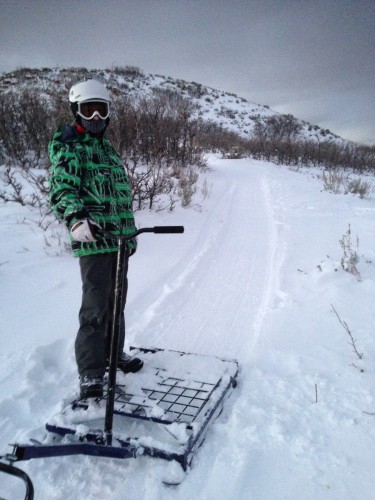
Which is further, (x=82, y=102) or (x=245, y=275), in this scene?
(x=245, y=275)

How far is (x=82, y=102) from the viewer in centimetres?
231

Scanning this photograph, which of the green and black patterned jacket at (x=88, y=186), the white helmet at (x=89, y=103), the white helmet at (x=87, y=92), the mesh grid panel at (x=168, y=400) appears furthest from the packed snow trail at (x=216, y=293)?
the white helmet at (x=87, y=92)

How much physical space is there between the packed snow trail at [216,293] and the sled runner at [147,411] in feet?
1.10

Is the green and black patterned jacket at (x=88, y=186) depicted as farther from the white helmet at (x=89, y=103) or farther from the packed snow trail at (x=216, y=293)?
the packed snow trail at (x=216, y=293)

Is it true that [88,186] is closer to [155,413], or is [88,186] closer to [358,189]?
[155,413]

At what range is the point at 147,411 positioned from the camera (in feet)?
7.20

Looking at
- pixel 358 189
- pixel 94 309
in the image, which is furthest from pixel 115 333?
pixel 358 189

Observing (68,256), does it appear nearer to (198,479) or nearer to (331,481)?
(198,479)

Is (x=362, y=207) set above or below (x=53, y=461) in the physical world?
above

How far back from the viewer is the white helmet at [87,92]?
229 centimetres

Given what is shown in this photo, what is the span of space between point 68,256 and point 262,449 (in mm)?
3755

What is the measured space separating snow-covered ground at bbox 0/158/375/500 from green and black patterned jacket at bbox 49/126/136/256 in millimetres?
1222

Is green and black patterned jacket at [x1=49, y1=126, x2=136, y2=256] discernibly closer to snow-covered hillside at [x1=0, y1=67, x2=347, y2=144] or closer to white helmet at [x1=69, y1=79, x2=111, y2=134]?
white helmet at [x1=69, y1=79, x2=111, y2=134]

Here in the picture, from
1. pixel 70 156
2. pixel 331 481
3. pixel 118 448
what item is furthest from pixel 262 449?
pixel 70 156
